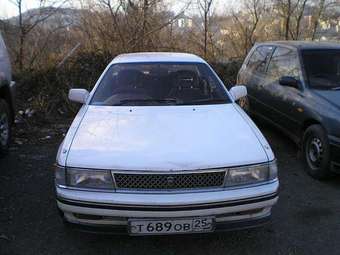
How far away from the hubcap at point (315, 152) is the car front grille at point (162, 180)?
92.0 inches

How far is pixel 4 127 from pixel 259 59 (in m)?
4.14

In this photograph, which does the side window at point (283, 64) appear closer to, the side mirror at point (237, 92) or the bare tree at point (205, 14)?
the side mirror at point (237, 92)

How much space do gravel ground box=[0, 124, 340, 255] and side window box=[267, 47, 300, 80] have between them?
1.54 m

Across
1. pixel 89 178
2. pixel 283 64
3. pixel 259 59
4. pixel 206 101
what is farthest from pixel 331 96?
pixel 89 178

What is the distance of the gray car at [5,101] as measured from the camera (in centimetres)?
601

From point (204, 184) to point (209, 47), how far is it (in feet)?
36.1

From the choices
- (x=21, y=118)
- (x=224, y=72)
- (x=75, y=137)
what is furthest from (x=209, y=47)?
(x=75, y=137)

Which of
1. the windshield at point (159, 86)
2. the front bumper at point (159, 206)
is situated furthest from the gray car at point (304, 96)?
the front bumper at point (159, 206)

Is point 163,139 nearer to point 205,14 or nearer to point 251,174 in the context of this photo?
point 251,174

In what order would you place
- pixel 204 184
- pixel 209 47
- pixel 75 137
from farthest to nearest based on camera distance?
pixel 209 47 → pixel 75 137 → pixel 204 184

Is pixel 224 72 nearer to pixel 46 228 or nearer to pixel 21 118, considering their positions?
pixel 21 118

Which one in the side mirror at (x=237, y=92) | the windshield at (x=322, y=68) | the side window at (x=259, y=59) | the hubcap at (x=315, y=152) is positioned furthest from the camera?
the side window at (x=259, y=59)

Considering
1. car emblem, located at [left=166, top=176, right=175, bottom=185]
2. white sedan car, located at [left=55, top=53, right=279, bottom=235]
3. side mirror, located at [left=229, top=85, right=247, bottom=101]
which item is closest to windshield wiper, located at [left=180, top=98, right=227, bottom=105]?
side mirror, located at [left=229, top=85, right=247, bottom=101]

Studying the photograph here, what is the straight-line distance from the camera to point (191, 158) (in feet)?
10.8
